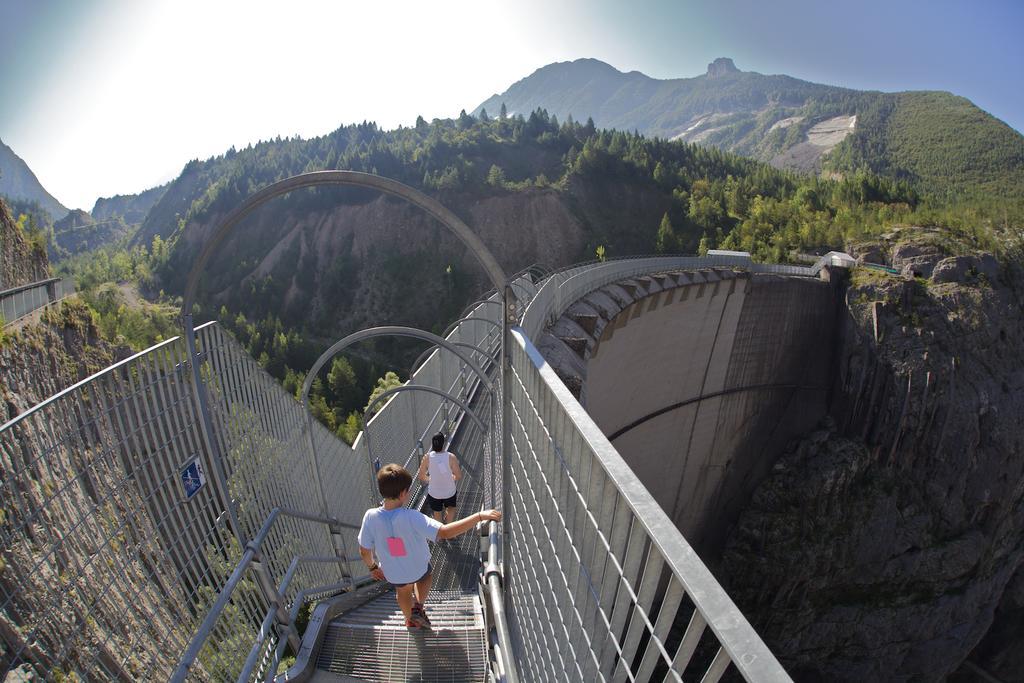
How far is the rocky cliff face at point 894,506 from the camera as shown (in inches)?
974

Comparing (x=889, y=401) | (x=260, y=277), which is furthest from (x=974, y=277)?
(x=260, y=277)

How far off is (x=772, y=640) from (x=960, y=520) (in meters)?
11.4

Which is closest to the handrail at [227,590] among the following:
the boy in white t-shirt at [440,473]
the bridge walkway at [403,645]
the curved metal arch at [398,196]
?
the bridge walkway at [403,645]

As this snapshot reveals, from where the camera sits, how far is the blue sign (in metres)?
3.07

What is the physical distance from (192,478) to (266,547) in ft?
2.99

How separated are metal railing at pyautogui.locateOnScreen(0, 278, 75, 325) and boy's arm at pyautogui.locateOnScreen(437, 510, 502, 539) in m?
16.7

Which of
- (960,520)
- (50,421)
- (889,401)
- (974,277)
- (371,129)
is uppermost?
(371,129)

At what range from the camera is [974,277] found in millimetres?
28984

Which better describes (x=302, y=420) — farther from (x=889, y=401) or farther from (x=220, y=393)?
(x=889, y=401)

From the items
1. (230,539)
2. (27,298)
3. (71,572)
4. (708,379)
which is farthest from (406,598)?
(708,379)

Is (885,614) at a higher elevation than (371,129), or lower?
lower

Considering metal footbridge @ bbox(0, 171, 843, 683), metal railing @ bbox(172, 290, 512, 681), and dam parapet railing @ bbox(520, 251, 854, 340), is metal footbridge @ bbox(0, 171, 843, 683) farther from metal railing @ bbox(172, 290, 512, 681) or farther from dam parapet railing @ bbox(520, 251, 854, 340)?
dam parapet railing @ bbox(520, 251, 854, 340)

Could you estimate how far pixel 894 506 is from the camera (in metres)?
25.6

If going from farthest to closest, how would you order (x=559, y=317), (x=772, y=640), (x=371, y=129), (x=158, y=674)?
(x=371, y=129) < (x=772, y=640) < (x=559, y=317) < (x=158, y=674)
